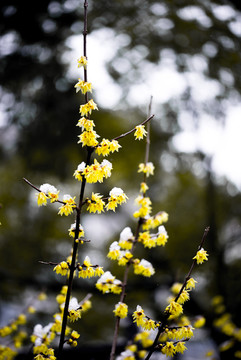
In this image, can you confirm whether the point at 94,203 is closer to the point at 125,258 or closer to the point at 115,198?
the point at 115,198

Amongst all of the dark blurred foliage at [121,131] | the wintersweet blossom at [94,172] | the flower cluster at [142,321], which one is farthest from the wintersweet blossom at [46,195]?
the dark blurred foliage at [121,131]

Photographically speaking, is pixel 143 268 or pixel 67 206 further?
pixel 143 268

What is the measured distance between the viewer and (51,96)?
12.5 feet

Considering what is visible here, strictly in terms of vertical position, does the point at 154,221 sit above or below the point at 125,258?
above

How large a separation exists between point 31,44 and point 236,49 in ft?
7.87

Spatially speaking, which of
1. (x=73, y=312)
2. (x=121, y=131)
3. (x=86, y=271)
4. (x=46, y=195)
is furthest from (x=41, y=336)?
(x=121, y=131)

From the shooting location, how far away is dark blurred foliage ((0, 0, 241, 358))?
3459 mm

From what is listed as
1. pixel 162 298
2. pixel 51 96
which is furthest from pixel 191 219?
pixel 51 96

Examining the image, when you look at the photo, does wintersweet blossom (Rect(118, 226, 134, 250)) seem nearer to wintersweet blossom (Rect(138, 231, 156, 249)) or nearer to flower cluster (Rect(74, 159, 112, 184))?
wintersweet blossom (Rect(138, 231, 156, 249))

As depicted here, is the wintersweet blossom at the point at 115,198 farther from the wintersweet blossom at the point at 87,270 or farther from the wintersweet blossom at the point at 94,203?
the wintersweet blossom at the point at 87,270

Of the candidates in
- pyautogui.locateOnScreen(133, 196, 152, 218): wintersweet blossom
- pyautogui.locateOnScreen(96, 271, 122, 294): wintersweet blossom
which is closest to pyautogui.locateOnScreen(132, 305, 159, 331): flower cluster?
pyautogui.locateOnScreen(96, 271, 122, 294): wintersweet blossom

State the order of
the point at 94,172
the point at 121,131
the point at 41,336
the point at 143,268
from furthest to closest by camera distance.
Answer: the point at 121,131
the point at 41,336
the point at 143,268
the point at 94,172

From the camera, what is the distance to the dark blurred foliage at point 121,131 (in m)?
3.46

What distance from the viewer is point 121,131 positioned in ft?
15.3
